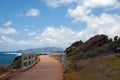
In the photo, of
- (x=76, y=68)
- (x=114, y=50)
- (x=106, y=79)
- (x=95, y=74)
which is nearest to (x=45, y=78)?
(x=106, y=79)

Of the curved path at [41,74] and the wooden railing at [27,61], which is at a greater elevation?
the wooden railing at [27,61]

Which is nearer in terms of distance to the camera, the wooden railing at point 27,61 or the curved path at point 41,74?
the curved path at point 41,74

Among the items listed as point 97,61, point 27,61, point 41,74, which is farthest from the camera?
point 97,61

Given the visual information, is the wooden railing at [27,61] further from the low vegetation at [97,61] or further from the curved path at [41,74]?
the low vegetation at [97,61]

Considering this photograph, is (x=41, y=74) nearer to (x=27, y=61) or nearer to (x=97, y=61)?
(x=27, y=61)

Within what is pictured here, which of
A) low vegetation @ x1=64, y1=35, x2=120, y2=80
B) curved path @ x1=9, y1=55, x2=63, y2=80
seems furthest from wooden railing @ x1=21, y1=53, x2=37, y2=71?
low vegetation @ x1=64, y1=35, x2=120, y2=80

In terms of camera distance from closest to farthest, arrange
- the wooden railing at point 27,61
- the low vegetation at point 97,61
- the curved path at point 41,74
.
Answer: the curved path at point 41,74
the low vegetation at point 97,61
the wooden railing at point 27,61

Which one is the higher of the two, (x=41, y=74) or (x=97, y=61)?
(x=97, y=61)

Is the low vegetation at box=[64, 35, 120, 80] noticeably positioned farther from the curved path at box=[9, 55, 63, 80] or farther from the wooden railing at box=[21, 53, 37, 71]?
the wooden railing at box=[21, 53, 37, 71]

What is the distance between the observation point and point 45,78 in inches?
750

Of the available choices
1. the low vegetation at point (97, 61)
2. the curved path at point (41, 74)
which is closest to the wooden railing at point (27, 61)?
the curved path at point (41, 74)

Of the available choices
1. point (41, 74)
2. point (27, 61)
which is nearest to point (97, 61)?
point (27, 61)

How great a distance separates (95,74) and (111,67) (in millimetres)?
1209

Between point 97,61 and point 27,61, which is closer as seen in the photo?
point 27,61
